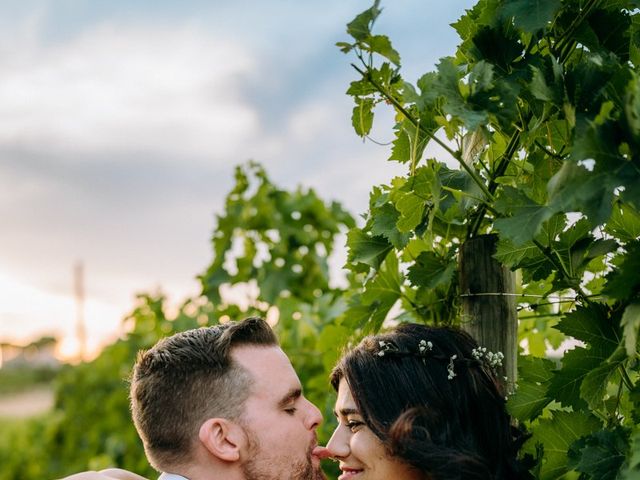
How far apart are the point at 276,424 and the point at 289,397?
110 mm

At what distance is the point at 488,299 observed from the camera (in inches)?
99.8

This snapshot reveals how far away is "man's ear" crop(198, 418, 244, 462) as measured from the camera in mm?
2986

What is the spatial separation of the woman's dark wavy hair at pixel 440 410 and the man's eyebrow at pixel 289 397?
45 centimetres

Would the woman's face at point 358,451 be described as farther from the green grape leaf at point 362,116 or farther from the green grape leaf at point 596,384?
the green grape leaf at point 362,116

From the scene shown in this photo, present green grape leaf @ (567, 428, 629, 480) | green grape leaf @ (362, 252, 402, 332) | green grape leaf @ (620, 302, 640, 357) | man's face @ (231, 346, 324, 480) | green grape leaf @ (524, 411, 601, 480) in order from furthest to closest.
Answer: man's face @ (231, 346, 324, 480), green grape leaf @ (362, 252, 402, 332), green grape leaf @ (524, 411, 601, 480), green grape leaf @ (567, 428, 629, 480), green grape leaf @ (620, 302, 640, 357)

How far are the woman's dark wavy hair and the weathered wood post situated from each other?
60 millimetres

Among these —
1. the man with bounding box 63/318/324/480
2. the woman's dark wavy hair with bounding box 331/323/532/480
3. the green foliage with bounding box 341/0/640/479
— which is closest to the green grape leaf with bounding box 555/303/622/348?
the green foliage with bounding box 341/0/640/479

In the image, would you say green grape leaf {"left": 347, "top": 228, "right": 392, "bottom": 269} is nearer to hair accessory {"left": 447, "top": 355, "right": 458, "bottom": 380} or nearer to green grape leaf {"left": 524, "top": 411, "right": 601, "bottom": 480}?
hair accessory {"left": 447, "top": 355, "right": 458, "bottom": 380}

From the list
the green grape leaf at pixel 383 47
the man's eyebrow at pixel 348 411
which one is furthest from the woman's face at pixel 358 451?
the green grape leaf at pixel 383 47

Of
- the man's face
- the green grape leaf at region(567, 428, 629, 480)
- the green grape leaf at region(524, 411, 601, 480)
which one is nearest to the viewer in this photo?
the green grape leaf at region(567, 428, 629, 480)

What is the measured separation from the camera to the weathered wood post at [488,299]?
2505 mm

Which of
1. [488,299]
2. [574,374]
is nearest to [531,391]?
[574,374]

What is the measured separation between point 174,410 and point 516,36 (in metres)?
1.80

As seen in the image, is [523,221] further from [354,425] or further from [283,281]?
[283,281]
